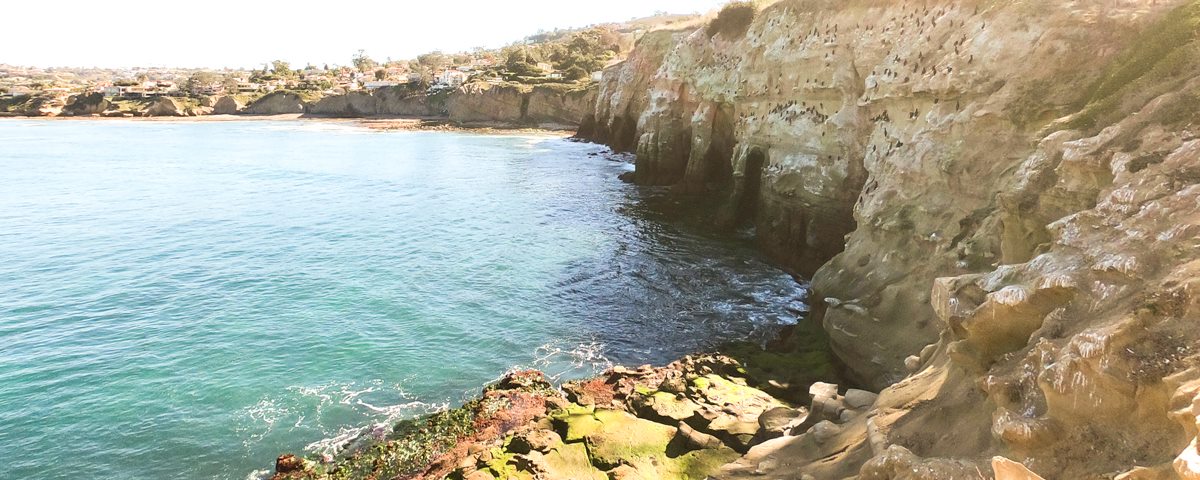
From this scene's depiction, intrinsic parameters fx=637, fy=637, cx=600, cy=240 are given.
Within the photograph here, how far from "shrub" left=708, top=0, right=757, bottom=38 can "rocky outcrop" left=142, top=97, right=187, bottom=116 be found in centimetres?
11588

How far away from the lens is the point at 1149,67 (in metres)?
9.95

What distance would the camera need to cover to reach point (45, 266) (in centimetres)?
2334

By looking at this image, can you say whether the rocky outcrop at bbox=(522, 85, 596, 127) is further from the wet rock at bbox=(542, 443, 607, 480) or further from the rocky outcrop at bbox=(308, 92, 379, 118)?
the wet rock at bbox=(542, 443, 607, 480)

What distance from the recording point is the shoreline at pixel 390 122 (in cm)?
8650

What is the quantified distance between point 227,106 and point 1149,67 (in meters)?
138

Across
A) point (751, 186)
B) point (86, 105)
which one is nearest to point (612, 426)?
point (751, 186)

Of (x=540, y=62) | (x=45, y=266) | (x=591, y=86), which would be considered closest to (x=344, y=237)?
(x=45, y=266)

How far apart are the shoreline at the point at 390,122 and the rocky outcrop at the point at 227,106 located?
437 centimetres

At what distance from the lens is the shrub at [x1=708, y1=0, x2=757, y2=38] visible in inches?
1322

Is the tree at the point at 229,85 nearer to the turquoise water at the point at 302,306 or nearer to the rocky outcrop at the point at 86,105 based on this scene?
the rocky outcrop at the point at 86,105

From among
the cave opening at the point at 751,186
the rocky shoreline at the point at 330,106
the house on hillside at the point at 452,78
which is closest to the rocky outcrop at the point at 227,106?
the rocky shoreline at the point at 330,106

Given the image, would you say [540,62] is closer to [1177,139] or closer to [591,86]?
[591,86]

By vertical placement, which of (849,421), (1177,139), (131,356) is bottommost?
(131,356)

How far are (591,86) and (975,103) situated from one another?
3033 inches
